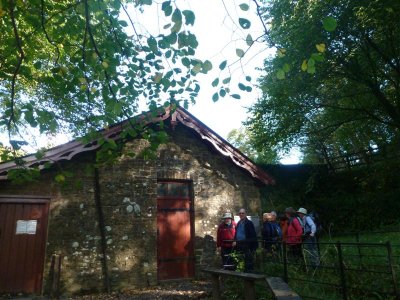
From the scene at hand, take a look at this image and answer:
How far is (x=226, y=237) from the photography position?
9.42m

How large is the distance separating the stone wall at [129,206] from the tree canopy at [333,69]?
417 centimetres

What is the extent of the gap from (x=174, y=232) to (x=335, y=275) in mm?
4494

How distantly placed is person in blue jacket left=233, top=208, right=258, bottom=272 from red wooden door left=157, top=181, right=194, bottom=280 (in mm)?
1675

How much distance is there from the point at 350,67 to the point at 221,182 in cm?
827

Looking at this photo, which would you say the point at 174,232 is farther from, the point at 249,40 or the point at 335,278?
the point at 249,40

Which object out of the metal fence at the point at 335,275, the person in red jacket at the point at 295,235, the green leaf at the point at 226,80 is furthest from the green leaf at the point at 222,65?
the person in red jacket at the point at 295,235

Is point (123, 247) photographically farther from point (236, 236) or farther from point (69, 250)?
point (236, 236)

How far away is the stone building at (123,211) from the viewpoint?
8227 millimetres

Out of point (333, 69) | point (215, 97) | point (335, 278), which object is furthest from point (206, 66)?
point (333, 69)

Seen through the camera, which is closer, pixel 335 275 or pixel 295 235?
pixel 335 275

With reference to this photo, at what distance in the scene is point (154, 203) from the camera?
9.70m

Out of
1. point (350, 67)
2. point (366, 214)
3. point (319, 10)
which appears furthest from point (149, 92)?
point (366, 214)

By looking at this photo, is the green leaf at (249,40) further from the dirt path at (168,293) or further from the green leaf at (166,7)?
the dirt path at (168,293)

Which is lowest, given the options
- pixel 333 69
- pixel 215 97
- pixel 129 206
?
pixel 129 206
